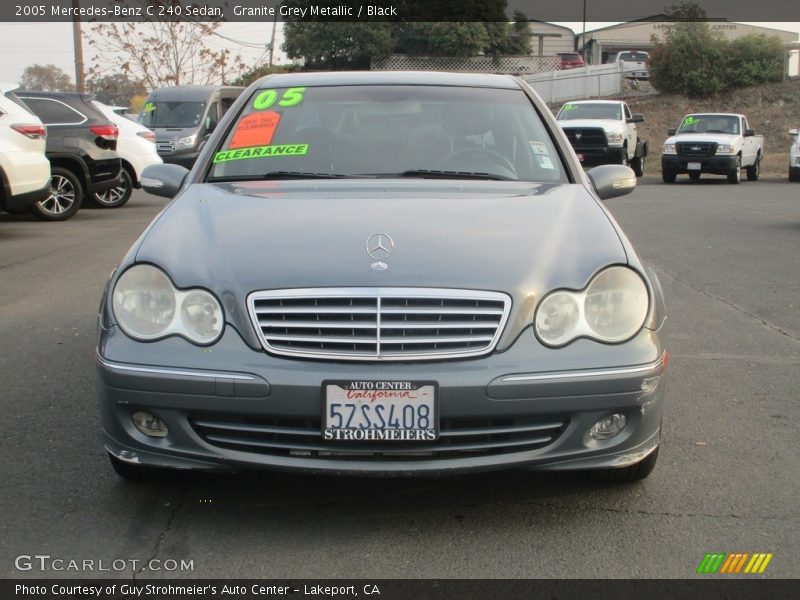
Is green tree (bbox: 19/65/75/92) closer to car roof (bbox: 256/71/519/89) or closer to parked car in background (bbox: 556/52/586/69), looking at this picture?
parked car in background (bbox: 556/52/586/69)

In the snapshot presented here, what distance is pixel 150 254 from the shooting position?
3.55m

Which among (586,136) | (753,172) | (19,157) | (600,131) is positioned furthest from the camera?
(753,172)

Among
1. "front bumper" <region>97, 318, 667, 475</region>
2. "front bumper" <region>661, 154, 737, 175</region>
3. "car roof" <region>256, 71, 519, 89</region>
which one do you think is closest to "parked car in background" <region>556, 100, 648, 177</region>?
"front bumper" <region>661, 154, 737, 175</region>

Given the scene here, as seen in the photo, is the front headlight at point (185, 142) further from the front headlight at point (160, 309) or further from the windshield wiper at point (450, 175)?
the front headlight at point (160, 309)

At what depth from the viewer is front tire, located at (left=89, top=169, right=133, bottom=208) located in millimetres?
15922

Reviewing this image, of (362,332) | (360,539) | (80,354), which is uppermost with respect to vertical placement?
(362,332)

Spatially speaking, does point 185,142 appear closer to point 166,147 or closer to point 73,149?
point 166,147

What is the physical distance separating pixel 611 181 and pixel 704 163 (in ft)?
66.6

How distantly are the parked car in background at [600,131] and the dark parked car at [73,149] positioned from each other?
1293 cm

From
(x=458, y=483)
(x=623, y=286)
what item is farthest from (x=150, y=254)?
(x=623, y=286)

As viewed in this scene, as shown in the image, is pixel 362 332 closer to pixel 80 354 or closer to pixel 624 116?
pixel 80 354

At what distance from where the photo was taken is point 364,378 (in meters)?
3.13

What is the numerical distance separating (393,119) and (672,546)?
243 cm

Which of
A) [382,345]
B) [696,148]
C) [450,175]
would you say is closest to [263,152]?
[450,175]
